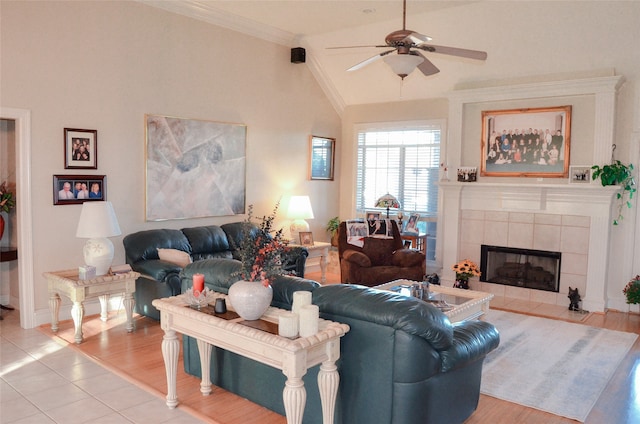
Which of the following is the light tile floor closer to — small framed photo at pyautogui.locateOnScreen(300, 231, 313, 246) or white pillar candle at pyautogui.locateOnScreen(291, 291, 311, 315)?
white pillar candle at pyautogui.locateOnScreen(291, 291, 311, 315)

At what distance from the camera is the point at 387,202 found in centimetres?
787

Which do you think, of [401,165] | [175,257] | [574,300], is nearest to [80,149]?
[175,257]

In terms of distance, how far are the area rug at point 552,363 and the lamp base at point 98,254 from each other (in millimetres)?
3526

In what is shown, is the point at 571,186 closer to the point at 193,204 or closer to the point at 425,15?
the point at 425,15

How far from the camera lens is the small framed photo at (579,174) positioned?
6.21 metres

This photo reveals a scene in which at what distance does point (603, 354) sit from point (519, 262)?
2305 mm

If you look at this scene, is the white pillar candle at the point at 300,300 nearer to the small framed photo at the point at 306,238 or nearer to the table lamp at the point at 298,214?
the small framed photo at the point at 306,238

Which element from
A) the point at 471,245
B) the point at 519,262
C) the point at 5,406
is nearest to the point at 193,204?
the point at 5,406

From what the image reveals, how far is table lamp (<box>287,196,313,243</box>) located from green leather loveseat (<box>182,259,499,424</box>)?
13.9 feet

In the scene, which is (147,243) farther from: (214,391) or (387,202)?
(387,202)

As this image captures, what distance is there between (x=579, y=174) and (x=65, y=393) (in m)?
5.89

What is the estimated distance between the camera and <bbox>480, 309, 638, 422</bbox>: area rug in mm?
3699

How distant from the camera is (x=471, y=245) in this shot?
7199 millimetres

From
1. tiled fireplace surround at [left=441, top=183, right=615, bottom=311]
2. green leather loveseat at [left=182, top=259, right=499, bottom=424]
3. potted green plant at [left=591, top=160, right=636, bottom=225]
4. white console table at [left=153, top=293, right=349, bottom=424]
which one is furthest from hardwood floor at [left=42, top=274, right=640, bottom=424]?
potted green plant at [left=591, top=160, right=636, bottom=225]
